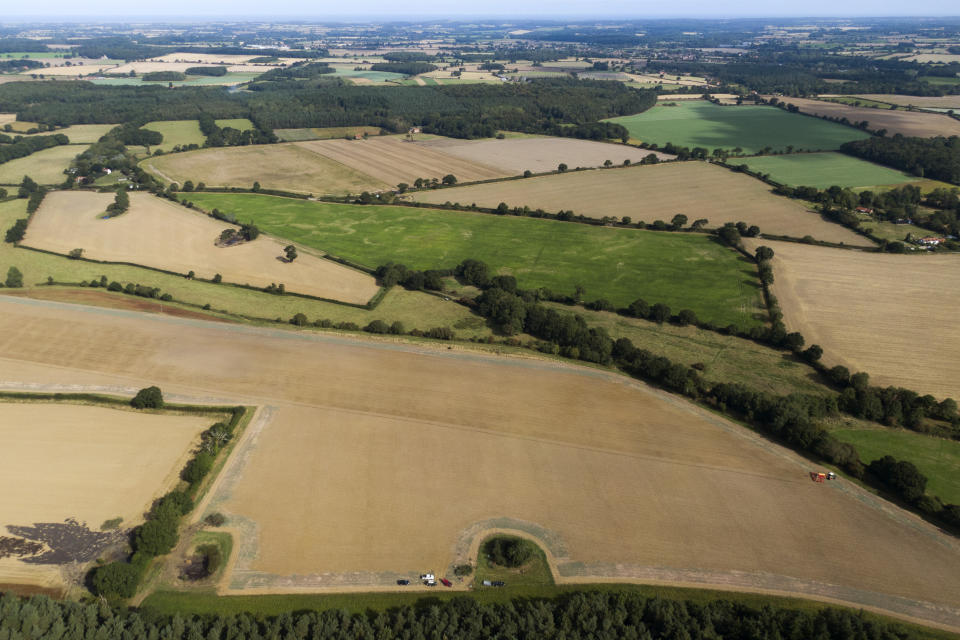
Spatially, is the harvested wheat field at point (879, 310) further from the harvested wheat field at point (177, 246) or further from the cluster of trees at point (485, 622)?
the harvested wheat field at point (177, 246)

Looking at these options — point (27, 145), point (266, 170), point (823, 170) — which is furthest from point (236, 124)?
point (823, 170)

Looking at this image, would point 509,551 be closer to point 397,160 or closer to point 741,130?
point 397,160

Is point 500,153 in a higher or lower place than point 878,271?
higher

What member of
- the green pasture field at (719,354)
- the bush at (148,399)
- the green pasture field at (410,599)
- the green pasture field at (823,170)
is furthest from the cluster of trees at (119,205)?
the green pasture field at (823,170)

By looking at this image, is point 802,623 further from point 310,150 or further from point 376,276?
point 310,150

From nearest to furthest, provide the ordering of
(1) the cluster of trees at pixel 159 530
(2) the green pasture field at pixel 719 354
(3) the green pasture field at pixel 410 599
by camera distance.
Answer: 1. (1) the cluster of trees at pixel 159 530
2. (3) the green pasture field at pixel 410 599
3. (2) the green pasture field at pixel 719 354

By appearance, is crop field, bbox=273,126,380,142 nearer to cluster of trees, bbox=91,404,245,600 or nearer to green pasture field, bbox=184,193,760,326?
green pasture field, bbox=184,193,760,326

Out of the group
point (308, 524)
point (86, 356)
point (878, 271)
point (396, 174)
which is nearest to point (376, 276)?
point (86, 356)
